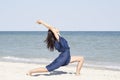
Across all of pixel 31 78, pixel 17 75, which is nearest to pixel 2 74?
pixel 17 75

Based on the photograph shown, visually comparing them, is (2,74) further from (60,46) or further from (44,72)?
(60,46)

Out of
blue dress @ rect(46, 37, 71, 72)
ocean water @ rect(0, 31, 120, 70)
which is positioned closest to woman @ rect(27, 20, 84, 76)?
blue dress @ rect(46, 37, 71, 72)

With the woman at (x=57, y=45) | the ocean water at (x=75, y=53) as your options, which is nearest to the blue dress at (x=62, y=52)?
the woman at (x=57, y=45)

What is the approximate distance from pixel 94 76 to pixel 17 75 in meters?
2.27

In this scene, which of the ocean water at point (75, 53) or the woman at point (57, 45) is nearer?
the woman at point (57, 45)

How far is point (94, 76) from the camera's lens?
11711 mm
